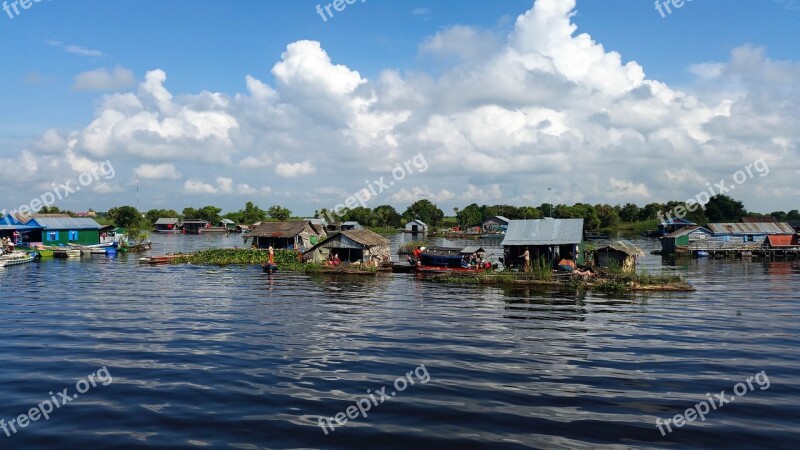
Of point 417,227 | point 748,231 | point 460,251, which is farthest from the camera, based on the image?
point 417,227

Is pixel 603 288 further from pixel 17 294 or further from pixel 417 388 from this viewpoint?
pixel 17 294

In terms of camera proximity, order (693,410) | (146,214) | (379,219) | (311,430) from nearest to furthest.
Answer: (311,430) → (693,410) → (379,219) → (146,214)

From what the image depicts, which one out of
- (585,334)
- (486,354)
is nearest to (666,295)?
(585,334)

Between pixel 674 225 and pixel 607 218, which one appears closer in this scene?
pixel 674 225

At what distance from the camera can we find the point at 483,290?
34219 mm

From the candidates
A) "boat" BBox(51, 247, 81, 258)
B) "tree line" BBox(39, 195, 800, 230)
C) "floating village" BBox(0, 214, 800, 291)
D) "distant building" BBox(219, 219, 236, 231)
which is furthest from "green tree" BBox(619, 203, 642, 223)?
"boat" BBox(51, 247, 81, 258)

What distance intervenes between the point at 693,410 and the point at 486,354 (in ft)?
21.8

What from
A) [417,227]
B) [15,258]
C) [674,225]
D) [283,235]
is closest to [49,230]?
[15,258]

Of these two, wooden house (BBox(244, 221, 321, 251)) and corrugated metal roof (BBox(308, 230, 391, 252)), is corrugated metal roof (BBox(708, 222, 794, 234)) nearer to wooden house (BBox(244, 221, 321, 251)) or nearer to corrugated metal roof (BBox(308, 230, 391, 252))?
corrugated metal roof (BBox(308, 230, 391, 252))
